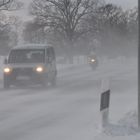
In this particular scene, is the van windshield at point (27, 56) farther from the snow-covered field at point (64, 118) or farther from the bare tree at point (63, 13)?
the bare tree at point (63, 13)

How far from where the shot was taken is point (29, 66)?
69.4 ft

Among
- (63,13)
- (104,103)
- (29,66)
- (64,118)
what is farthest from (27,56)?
(63,13)

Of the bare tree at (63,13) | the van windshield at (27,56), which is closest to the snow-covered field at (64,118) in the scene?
the van windshield at (27,56)

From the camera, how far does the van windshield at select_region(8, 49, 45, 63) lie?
2172cm

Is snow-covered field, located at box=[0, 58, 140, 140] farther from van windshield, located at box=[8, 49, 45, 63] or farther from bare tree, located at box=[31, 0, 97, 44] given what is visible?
bare tree, located at box=[31, 0, 97, 44]

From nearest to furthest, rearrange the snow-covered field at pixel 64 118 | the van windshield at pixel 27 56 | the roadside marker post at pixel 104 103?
the snow-covered field at pixel 64 118 < the roadside marker post at pixel 104 103 < the van windshield at pixel 27 56

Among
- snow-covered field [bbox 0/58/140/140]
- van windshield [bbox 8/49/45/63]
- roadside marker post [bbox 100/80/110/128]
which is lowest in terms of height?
snow-covered field [bbox 0/58/140/140]

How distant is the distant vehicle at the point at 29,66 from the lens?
21094 millimetres

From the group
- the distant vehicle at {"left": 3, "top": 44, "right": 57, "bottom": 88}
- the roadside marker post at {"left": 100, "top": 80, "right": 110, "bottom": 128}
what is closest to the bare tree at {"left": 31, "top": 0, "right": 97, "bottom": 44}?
the distant vehicle at {"left": 3, "top": 44, "right": 57, "bottom": 88}

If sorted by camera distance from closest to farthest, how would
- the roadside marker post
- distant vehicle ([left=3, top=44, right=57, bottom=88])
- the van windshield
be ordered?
the roadside marker post → distant vehicle ([left=3, top=44, right=57, bottom=88]) → the van windshield

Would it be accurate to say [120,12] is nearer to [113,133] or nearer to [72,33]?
[72,33]

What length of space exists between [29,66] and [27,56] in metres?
0.89

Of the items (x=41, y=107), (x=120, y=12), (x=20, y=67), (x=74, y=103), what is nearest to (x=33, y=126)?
(x=41, y=107)

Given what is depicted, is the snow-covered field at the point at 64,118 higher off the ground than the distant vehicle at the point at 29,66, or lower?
lower
